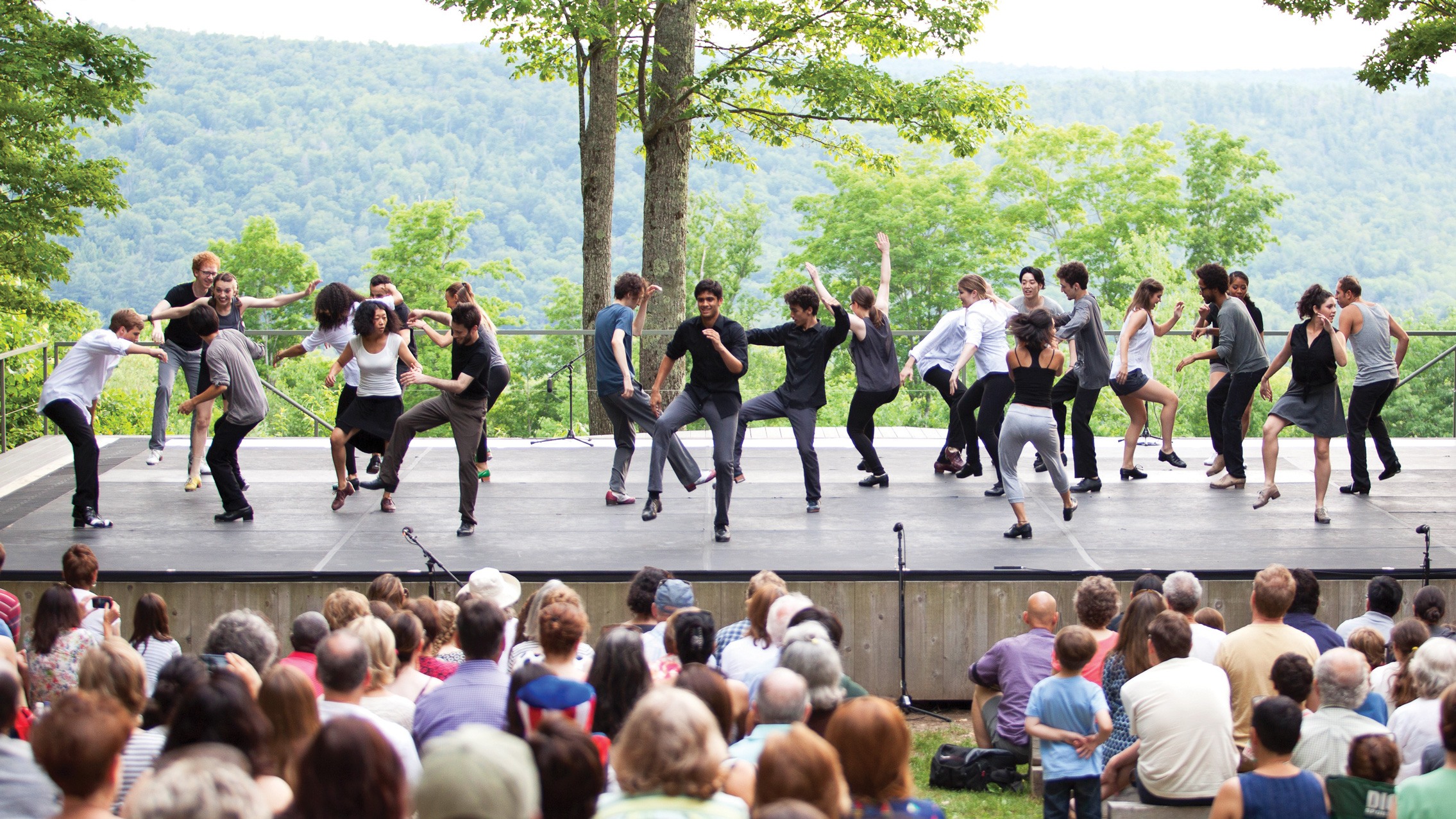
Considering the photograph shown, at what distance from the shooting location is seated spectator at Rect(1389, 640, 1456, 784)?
478 cm

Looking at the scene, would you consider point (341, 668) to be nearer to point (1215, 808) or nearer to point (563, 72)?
point (1215, 808)

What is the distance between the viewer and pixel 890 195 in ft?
160

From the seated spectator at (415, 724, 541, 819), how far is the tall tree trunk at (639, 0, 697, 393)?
1484 centimetres

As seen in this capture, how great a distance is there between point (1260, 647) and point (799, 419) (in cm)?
452

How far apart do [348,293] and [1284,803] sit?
8086 millimetres

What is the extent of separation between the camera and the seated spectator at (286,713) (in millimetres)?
3984

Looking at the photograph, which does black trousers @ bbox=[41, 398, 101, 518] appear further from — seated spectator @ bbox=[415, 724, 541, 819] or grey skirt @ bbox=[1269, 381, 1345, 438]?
grey skirt @ bbox=[1269, 381, 1345, 438]

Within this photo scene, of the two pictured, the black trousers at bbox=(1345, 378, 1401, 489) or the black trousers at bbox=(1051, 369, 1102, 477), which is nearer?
the black trousers at bbox=(1345, 378, 1401, 489)

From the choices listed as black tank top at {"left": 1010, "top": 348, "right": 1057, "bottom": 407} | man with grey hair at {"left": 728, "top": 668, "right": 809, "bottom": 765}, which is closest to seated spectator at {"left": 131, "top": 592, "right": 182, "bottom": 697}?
man with grey hair at {"left": 728, "top": 668, "right": 809, "bottom": 765}

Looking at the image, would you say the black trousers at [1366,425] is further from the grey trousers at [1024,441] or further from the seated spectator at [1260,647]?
the seated spectator at [1260,647]

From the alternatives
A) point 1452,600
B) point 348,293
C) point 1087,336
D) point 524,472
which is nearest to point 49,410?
point 348,293

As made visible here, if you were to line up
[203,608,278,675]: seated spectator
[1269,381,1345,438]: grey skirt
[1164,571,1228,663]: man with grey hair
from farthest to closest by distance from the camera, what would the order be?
[1269,381,1345,438]: grey skirt
[1164,571,1228,663]: man with grey hair
[203,608,278,675]: seated spectator

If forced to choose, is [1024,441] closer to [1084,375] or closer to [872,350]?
[872,350]

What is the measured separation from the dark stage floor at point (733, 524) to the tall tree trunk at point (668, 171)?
562 centimetres
